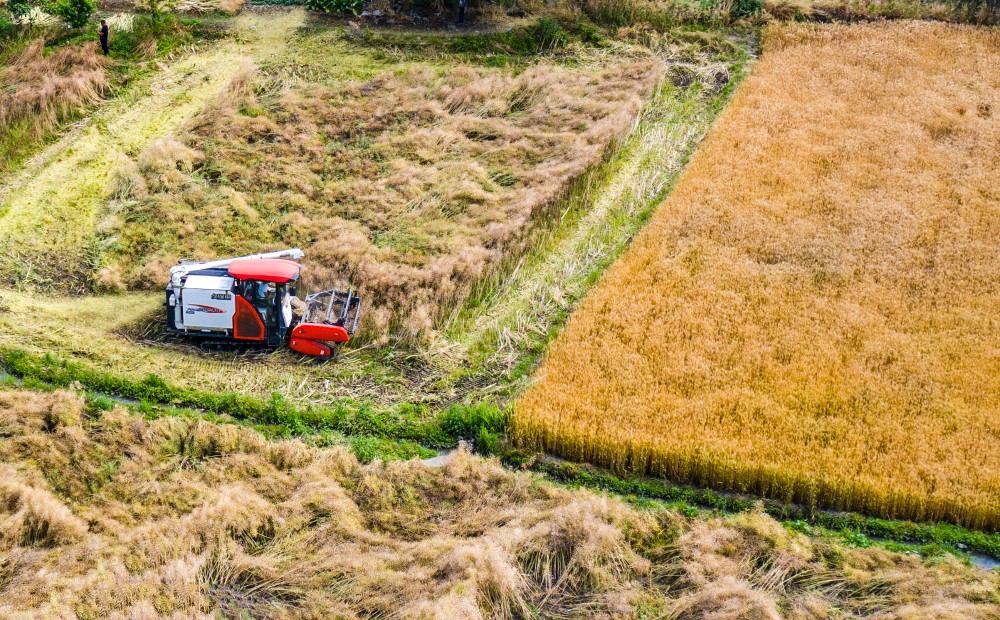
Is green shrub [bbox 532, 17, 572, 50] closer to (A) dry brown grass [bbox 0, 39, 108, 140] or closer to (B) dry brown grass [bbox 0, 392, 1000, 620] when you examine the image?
(A) dry brown grass [bbox 0, 39, 108, 140]

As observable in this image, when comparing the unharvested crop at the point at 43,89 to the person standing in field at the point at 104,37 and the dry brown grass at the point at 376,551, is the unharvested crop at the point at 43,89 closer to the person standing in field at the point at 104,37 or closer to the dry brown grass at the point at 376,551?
the person standing in field at the point at 104,37

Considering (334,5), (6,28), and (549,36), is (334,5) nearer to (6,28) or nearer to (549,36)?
(549,36)

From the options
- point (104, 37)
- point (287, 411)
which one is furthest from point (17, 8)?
point (287, 411)

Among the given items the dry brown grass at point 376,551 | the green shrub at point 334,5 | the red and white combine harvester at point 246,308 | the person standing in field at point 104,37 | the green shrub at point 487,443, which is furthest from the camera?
the green shrub at point 334,5

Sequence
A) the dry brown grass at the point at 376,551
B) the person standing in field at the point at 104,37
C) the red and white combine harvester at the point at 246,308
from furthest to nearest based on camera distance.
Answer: the person standing in field at the point at 104,37 → the red and white combine harvester at the point at 246,308 → the dry brown grass at the point at 376,551

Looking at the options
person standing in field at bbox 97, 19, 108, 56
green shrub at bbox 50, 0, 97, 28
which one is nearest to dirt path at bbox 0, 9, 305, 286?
person standing in field at bbox 97, 19, 108, 56

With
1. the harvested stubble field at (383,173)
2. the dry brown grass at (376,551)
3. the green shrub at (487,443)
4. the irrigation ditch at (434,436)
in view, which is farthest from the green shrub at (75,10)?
the green shrub at (487,443)

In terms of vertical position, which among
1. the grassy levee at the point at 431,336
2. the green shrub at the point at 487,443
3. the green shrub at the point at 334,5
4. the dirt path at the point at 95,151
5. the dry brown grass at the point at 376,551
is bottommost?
the dry brown grass at the point at 376,551

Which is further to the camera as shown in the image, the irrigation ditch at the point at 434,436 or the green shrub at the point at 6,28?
the green shrub at the point at 6,28
